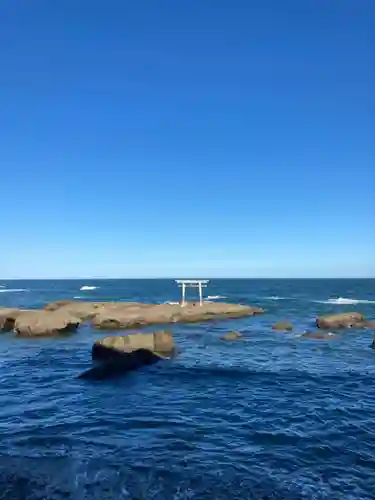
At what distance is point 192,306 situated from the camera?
57531mm

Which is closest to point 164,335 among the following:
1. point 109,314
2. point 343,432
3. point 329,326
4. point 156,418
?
point 156,418

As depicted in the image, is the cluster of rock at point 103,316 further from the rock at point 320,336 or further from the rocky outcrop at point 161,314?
the rock at point 320,336

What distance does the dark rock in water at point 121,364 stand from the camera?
79.4ft

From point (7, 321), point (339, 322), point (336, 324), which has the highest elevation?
point (7, 321)

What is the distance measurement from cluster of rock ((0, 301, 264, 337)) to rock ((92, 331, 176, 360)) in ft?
46.0

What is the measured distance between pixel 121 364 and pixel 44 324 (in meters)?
17.7

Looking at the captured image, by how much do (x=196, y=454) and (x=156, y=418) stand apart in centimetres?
392

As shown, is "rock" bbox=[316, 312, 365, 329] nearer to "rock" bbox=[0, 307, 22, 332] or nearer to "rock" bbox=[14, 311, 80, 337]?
"rock" bbox=[14, 311, 80, 337]

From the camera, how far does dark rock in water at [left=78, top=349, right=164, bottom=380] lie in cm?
2420

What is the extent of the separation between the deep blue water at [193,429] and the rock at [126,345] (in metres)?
1.21

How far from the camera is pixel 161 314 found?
51.0m

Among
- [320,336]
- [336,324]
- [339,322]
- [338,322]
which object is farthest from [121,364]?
[339,322]

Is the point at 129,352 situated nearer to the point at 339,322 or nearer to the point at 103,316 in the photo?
the point at 103,316

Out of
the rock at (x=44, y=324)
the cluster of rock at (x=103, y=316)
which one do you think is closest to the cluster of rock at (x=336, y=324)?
the cluster of rock at (x=103, y=316)
